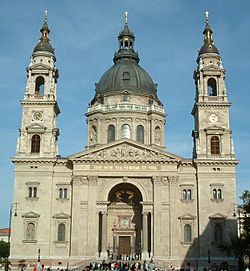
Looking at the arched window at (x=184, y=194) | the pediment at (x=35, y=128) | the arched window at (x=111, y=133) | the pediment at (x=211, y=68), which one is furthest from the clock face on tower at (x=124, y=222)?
the pediment at (x=211, y=68)

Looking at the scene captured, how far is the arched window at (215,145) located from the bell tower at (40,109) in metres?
18.9

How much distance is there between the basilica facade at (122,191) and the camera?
187ft

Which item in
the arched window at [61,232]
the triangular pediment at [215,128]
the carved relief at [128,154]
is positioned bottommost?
the arched window at [61,232]

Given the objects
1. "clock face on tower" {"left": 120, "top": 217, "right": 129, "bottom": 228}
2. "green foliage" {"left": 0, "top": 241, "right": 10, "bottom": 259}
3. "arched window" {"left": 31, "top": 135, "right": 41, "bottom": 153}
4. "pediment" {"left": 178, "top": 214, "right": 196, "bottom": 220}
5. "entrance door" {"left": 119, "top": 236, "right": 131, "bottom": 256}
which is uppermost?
"arched window" {"left": 31, "top": 135, "right": 41, "bottom": 153}

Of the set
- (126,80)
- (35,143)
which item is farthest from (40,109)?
(126,80)

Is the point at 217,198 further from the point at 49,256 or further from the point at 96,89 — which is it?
the point at 96,89

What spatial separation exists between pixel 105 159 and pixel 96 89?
61.8 ft

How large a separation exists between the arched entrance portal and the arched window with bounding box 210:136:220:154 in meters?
10.3

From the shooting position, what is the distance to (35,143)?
2391 inches

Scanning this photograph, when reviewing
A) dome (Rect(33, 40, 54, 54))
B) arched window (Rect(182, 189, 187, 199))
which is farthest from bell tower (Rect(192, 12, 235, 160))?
dome (Rect(33, 40, 54, 54))

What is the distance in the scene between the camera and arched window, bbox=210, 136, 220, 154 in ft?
200

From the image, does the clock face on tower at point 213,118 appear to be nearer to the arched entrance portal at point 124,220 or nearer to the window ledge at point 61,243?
the arched entrance portal at point 124,220

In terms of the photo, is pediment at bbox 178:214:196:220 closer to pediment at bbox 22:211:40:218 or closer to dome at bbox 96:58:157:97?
pediment at bbox 22:211:40:218

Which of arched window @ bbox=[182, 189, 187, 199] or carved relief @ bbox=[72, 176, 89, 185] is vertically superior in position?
carved relief @ bbox=[72, 176, 89, 185]
